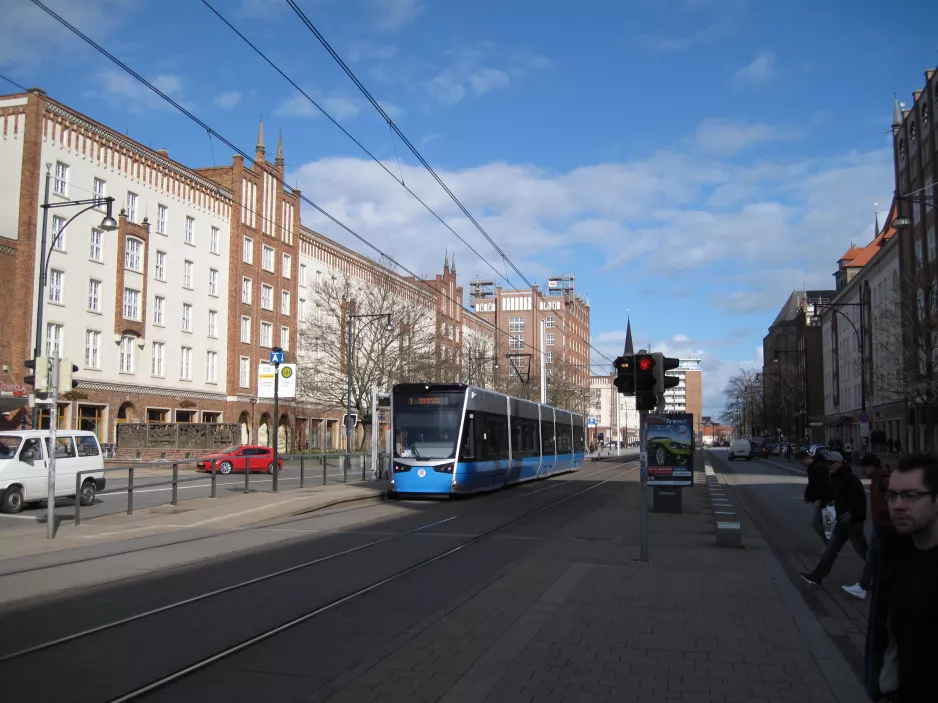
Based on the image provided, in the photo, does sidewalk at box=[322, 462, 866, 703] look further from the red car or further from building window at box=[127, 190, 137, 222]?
building window at box=[127, 190, 137, 222]

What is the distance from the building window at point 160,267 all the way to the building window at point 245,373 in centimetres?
858

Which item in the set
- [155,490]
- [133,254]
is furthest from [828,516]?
[133,254]

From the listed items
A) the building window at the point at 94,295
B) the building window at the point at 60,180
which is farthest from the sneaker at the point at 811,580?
the building window at the point at 94,295

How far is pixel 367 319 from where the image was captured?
5069cm

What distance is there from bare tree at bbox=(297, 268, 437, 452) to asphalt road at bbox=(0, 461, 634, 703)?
33.2 metres

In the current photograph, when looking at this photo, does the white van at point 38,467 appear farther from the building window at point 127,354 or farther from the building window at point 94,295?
the building window at point 127,354

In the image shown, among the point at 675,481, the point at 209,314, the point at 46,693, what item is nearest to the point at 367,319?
the point at 209,314

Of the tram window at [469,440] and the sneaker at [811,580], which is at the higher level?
the tram window at [469,440]

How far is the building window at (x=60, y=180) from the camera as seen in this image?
135ft

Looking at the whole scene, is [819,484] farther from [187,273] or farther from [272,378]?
[187,273]

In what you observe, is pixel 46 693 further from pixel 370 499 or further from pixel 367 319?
pixel 367 319

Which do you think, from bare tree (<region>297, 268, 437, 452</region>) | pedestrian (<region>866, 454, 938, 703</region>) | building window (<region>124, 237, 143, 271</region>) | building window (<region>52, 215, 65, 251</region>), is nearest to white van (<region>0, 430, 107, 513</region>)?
pedestrian (<region>866, 454, 938, 703</region>)

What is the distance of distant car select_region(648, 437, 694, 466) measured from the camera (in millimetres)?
20828

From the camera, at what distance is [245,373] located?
5644cm
